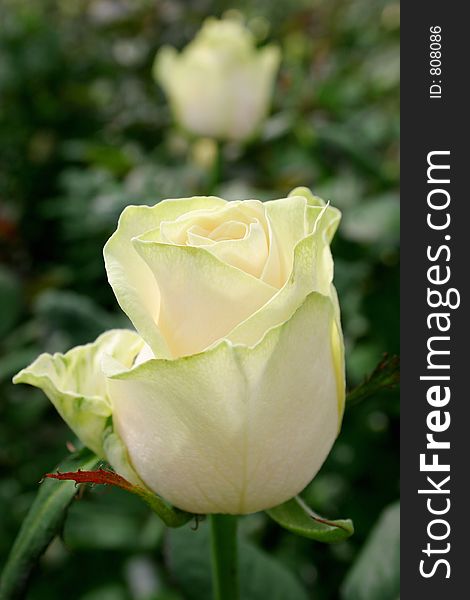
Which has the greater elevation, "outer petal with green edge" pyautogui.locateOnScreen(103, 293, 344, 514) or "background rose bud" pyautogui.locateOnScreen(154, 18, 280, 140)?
"background rose bud" pyautogui.locateOnScreen(154, 18, 280, 140)

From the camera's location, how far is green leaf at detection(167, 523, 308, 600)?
54 centimetres

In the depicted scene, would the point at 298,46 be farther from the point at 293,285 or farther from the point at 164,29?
the point at 293,285

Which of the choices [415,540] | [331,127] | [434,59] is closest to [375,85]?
[331,127]

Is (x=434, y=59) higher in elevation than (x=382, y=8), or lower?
lower

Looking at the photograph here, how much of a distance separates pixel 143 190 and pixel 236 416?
680 mm

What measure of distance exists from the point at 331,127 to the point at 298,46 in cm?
60

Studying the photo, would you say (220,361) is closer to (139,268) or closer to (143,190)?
(139,268)

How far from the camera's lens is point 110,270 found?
1.22 ft

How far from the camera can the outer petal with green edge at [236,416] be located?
35 centimetres

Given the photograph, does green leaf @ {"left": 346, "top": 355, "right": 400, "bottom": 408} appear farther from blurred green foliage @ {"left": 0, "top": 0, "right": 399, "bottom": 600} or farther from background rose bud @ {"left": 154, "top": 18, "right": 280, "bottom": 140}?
background rose bud @ {"left": 154, "top": 18, "right": 280, "bottom": 140}

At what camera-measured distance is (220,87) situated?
115 centimetres

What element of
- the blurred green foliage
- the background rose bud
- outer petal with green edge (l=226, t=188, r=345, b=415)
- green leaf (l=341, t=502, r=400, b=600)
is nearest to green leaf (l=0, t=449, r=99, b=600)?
the blurred green foliage

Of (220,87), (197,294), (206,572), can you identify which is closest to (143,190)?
(220,87)

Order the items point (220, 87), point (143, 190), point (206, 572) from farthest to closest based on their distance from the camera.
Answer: point (220, 87)
point (143, 190)
point (206, 572)
